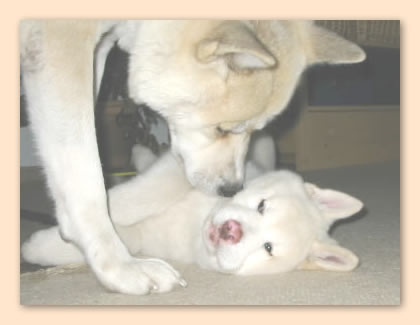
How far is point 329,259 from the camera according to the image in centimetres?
173

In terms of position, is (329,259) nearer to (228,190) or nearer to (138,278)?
(228,190)

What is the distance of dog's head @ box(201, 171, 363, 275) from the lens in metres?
1.68

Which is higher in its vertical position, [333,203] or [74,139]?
[74,139]

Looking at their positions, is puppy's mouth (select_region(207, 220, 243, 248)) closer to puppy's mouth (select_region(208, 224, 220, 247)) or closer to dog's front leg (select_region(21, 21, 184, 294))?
puppy's mouth (select_region(208, 224, 220, 247))

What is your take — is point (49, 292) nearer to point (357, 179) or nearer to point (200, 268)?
point (200, 268)

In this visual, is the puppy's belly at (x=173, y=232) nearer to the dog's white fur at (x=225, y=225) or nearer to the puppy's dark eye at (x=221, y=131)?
the dog's white fur at (x=225, y=225)

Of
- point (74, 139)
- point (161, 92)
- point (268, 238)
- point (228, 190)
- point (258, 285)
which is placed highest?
point (161, 92)

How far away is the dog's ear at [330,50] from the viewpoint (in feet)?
6.32

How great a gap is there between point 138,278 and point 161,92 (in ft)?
2.05

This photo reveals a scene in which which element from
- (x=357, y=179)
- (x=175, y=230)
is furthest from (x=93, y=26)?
(x=357, y=179)

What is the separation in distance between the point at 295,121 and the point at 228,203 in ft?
6.29

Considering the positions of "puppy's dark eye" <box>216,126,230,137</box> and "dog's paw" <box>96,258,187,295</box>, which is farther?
"puppy's dark eye" <box>216,126,230,137</box>

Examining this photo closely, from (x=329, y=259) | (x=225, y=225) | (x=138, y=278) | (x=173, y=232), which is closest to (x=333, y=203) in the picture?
(x=329, y=259)

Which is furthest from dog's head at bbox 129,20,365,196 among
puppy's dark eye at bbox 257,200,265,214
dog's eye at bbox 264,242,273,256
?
dog's eye at bbox 264,242,273,256
